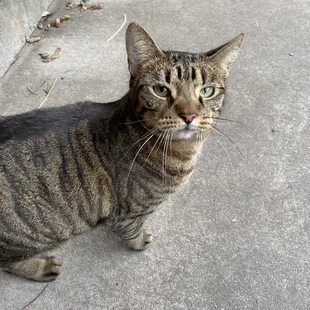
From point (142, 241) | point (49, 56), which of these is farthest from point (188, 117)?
point (49, 56)

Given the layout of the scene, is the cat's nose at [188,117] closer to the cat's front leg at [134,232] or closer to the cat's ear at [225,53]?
the cat's ear at [225,53]

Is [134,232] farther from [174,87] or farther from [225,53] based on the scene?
[225,53]

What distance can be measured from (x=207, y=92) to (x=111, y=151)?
508 mm

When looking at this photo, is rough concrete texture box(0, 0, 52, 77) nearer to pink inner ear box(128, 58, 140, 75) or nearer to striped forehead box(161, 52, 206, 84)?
pink inner ear box(128, 58, 140, 75)

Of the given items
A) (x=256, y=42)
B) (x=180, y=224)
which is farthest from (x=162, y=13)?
(x=180, y=224)

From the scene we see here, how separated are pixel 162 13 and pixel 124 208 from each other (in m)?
2.35

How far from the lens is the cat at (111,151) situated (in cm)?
167

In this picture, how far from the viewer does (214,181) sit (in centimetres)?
245

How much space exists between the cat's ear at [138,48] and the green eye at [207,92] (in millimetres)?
244

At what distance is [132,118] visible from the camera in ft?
5.83

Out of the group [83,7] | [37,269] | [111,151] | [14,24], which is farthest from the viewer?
[83,7]

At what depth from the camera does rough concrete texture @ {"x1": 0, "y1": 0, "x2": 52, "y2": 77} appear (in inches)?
119

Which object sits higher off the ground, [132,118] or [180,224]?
[132,118]

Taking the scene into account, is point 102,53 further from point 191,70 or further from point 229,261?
point 229,261
